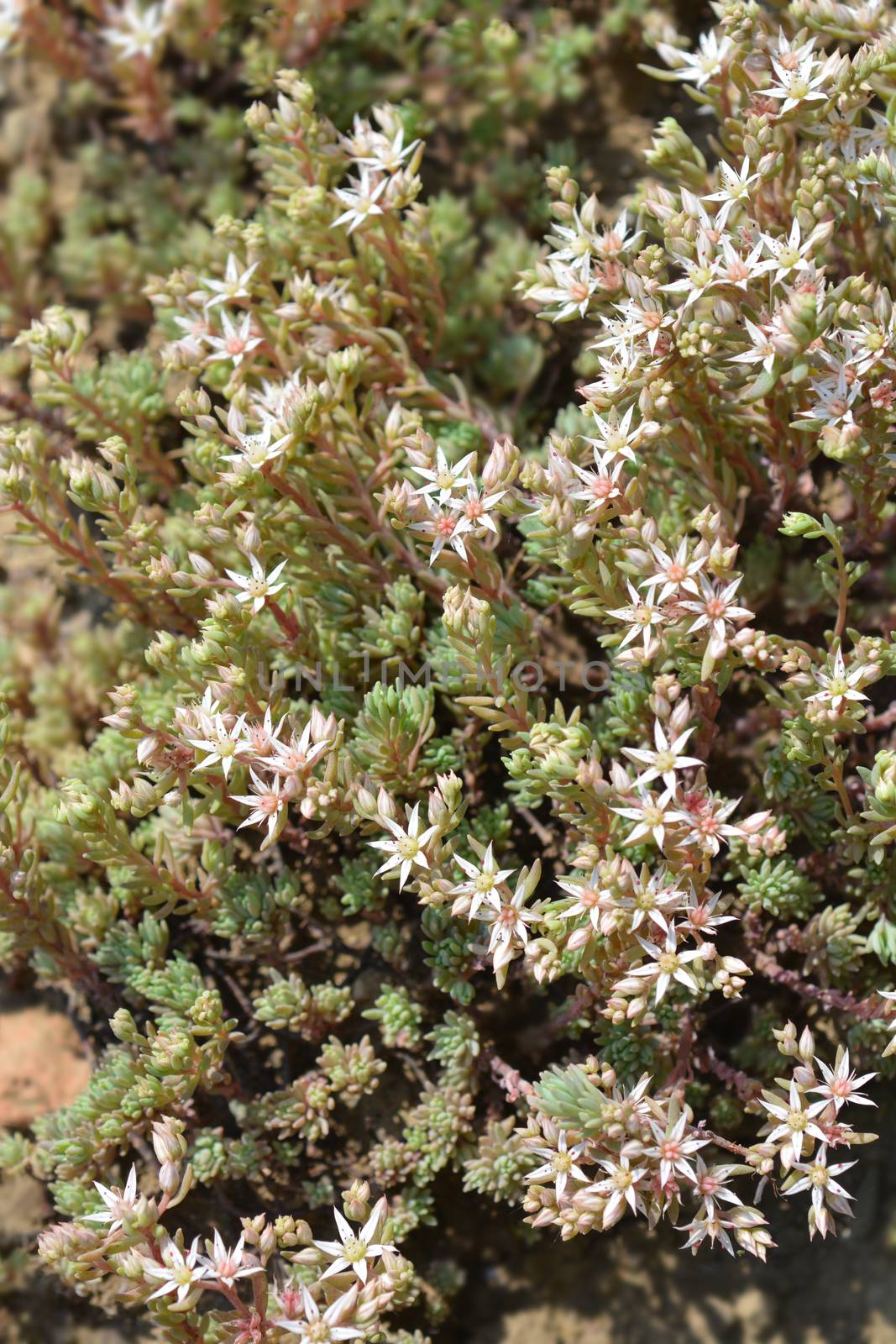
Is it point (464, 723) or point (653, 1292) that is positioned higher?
point (464, 723)

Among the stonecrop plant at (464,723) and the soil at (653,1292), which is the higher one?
the stonecrop plant at (464,723)

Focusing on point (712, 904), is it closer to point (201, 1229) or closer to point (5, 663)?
point (201, 1229)

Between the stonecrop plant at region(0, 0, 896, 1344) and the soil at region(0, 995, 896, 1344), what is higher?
the stonecrop plant at region(0, 0, 896, 1344)

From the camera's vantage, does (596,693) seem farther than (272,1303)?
Yes

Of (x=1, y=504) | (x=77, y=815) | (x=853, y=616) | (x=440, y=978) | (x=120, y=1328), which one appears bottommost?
(x=120, y=1328)

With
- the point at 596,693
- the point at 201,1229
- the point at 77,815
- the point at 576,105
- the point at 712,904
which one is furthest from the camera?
the point at 576,105

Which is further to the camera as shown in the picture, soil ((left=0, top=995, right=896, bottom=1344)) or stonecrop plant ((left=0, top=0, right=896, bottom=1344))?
soil ((left=0, top=995, right=896, bottom=1344))

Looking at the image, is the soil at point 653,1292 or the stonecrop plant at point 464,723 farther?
the soil at point 653,1292

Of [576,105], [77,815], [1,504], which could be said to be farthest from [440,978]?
[576,105]
